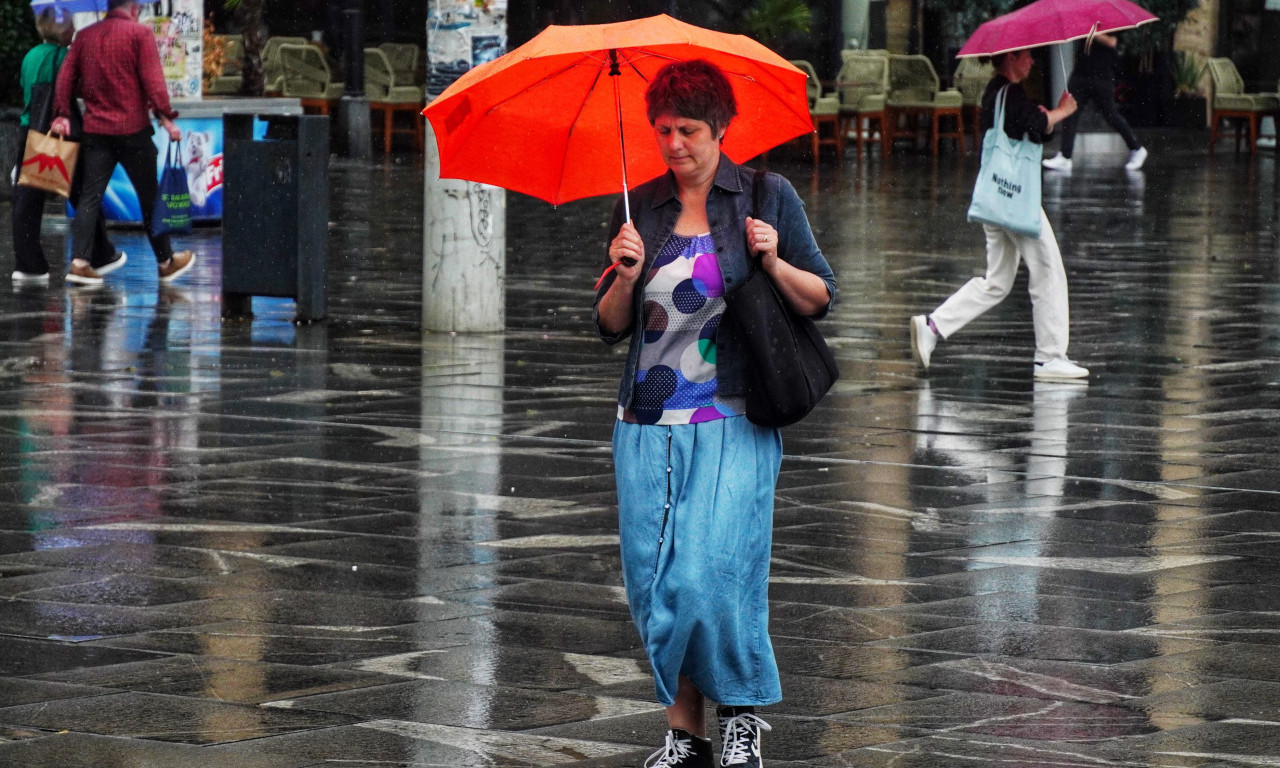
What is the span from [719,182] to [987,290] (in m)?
5.79

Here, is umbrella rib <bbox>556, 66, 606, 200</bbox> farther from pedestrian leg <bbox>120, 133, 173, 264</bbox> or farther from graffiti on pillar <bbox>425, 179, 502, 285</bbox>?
pedestrian leg <bbox>120, 133, 173, 264</bbox>

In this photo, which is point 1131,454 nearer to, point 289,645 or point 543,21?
point 289,645

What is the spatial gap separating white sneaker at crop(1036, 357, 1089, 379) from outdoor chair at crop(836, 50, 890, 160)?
16.9 m

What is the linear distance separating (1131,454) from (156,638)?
3872 mm

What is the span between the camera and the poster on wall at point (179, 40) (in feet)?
51.6

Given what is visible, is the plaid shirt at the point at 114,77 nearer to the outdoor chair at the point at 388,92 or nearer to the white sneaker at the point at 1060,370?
the white sneaker at the point at 1060,370

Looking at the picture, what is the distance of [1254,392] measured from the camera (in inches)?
348

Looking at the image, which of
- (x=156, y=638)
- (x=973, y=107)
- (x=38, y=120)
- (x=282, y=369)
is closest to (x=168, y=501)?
(x=156, y=638)

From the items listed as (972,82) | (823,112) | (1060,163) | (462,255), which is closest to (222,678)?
(462,255)

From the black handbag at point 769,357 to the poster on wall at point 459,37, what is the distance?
6576 mm

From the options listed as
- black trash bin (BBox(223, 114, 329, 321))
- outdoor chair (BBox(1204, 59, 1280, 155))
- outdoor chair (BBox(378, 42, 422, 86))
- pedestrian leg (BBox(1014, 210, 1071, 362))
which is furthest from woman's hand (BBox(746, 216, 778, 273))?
outdoor chair (BBox(1204, 59, 1280, 155))

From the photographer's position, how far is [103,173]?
40.6 feet

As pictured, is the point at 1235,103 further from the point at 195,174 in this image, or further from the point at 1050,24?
the point at 1050,24

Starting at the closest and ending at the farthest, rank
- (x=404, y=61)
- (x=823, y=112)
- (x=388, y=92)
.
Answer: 1. (x=823, y=112)
2. (x=388, y=92)
3. (x=404, y=61)
